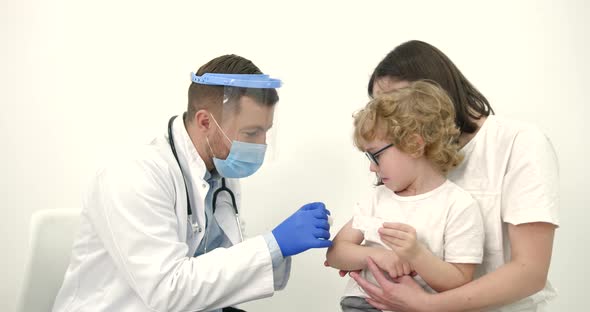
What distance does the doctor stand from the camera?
1.46 meters

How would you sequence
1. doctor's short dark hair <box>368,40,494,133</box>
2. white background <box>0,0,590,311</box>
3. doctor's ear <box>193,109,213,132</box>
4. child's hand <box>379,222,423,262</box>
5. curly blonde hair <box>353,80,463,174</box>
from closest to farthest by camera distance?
child's hand <box>379,222,423,262</box> < curly blonde hair <box>353,80,463,174</box> < doctor's short dark hair <box>368,40,494,133</box> < doctor's ear <box>193,109,213,132</box> < white background <box>0,0,590,311</box>

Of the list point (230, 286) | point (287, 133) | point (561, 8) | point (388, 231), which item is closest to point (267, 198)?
point (287, 133)

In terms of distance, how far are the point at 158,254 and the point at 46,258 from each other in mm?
455

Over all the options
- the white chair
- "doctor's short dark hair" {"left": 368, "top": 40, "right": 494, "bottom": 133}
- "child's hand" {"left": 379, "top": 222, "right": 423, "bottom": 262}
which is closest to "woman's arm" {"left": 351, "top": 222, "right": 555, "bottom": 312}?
"child's hand" {"left": 379, "top": 222, "right": 423, "bottom": 262}

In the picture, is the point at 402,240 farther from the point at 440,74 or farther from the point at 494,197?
the point at 440,74

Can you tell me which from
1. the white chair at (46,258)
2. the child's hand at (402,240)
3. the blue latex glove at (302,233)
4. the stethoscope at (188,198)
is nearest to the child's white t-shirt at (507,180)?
the child's hand at (402,240)

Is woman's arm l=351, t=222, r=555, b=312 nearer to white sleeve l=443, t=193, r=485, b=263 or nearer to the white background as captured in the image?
white sleeve l=443, t=193, r=485, b=263

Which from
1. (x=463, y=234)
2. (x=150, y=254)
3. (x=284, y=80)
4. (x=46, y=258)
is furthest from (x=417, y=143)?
(x=46, y=258)

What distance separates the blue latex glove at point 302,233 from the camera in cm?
154

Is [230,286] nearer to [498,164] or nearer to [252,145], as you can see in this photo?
[252,145]

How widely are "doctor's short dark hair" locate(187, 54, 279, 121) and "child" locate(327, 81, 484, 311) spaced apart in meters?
0.31

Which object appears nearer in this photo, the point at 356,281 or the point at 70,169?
the point at 356,281

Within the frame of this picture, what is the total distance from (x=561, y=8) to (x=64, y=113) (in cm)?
202

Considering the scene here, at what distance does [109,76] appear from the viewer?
227 cm
